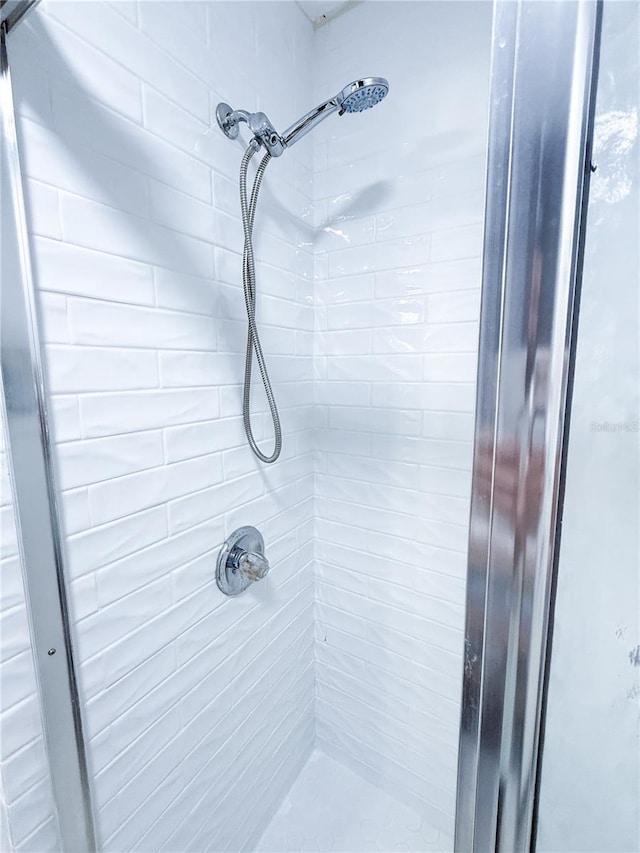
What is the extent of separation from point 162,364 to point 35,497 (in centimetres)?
31

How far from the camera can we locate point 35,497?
1.74 feet

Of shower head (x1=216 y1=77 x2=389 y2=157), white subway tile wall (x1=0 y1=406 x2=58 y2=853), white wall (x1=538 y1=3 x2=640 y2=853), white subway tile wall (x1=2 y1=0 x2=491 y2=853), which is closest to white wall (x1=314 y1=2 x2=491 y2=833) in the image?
white subway tile wall (x1=2 y1=0 x2=491 y2=853)

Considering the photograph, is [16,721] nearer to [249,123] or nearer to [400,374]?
[400,374]

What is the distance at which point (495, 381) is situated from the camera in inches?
11.9

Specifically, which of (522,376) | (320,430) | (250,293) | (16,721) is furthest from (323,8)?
(16,721)

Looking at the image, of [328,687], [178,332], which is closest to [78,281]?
[178,332]

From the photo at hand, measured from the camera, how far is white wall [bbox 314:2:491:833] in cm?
90

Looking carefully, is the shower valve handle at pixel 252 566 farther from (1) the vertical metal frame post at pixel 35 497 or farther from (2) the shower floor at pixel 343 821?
(2) the shower floor at pixel 343 821

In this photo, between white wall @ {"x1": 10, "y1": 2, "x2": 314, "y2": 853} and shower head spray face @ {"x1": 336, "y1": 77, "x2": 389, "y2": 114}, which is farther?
shower head spray face @ {"x1": 336, "y1": 77, "x2": 389, "y2": 114}

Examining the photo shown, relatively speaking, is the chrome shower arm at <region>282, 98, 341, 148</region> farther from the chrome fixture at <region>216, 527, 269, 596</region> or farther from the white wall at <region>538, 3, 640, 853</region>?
the chrome fixture at <region>216, 527, 269, 596</region>

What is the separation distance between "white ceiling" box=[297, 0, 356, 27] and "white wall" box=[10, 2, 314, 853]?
1.0 inches

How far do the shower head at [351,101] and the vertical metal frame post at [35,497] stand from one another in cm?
48

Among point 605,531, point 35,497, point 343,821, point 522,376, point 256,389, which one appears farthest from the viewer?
point 343,821

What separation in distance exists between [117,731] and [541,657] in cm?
77
